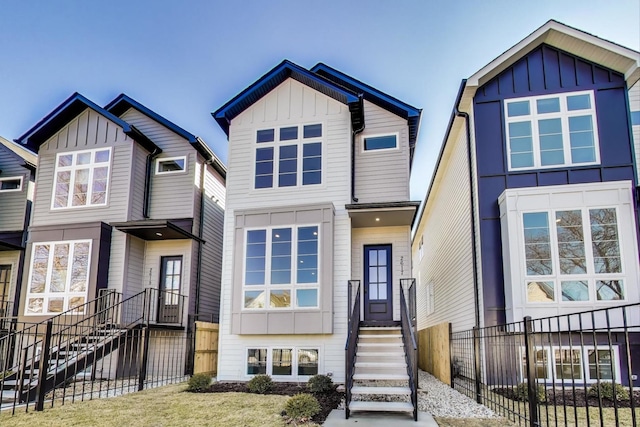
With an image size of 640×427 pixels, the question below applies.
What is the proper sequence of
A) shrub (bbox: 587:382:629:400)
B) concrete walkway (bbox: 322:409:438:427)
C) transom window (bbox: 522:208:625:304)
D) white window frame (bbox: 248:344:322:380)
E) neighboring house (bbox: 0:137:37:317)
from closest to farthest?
1. concrete walkway (bbox: 322:409:438:427)
2. shrub (bbox: 587:382:629:400)
3. transom window (bbox: 522:208:625:304)
4. white window frame (bbox: 248:344:322:380)
5. neighboring house (bbox: 0:137:37:317)

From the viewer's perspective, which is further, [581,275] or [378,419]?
[581,275]

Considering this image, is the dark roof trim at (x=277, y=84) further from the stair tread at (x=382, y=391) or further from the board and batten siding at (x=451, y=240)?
the stair tread at (x=382, y=391)

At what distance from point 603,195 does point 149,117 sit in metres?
13.0

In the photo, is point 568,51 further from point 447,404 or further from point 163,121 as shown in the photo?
point 163,121

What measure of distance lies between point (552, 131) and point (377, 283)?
5.76m

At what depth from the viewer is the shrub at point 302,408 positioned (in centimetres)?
691

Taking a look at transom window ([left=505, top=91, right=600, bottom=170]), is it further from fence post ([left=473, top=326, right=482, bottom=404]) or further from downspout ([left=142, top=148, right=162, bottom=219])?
downspout ([left=142, top=148, right=162, bottom=219])

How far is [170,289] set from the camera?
13883 millimetres

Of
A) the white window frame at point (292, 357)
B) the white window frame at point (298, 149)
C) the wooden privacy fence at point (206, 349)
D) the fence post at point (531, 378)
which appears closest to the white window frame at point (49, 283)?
the wooden privacy fence at point (206, 349)

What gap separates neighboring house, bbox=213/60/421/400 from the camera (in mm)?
11117

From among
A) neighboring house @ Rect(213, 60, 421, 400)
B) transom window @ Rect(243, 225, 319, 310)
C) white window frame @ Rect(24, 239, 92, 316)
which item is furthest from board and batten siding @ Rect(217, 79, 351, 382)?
white window frame @ Rect(24, 239, 92, 316)

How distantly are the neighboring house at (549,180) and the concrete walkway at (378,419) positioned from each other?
4124 millimetres

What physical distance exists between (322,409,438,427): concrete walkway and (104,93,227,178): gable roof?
9.47 metres

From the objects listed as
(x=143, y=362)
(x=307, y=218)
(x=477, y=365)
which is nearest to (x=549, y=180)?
(x=477, y=365)
